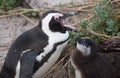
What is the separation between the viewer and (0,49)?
4.65 m

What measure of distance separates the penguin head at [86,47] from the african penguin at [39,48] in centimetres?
35

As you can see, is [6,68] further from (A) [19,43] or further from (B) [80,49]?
(B) [80,49]

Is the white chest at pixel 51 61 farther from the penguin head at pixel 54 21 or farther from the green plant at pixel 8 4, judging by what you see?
the green plant at pixel 8 4

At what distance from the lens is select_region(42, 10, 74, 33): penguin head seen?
3.90 m

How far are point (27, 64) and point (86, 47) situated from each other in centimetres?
49

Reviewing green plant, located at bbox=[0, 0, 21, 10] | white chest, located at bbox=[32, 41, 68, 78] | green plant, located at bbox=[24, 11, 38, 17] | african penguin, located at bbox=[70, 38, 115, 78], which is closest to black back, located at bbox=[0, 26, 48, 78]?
white chest, located at bbox=[32, 41, 68, 78]

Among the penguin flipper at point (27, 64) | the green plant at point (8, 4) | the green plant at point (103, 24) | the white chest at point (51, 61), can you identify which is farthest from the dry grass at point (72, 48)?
the penguin flipper at point (27, 64)

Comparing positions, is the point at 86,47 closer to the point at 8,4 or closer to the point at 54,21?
the point at 54,21

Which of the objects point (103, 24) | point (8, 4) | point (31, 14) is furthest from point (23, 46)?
point (8, 4)

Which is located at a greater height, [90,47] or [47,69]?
[90,47]

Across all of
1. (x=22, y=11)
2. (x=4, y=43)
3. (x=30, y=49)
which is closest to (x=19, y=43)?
(x=30, y=49)

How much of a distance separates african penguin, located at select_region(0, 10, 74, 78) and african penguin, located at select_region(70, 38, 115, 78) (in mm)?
302

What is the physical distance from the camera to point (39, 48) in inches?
152

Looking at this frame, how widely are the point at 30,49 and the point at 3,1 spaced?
1.50 metres
